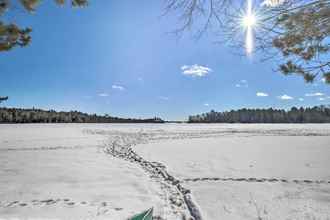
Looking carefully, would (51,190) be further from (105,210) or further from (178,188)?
(178,188)

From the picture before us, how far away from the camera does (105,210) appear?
13.2 ft

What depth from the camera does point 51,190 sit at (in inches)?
197

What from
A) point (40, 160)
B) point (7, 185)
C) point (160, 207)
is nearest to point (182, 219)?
point (160, 207)

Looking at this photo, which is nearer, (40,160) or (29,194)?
(29,194)

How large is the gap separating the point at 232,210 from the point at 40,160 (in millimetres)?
6274

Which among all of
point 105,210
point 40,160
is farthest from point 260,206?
point 40,160

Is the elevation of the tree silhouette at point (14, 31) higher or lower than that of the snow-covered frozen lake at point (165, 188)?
higher

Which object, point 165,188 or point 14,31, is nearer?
point 14,31

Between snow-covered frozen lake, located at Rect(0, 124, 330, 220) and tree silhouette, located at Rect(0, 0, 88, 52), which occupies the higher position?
tree silhouette, located at Rect(0, 0, 88, 52)

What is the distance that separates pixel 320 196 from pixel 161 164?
13.7 feet

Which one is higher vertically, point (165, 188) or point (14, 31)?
point (14, 31)

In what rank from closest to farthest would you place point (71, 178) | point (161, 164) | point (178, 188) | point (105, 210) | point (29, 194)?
point (105, 210), point (29, 194), point (178, 188), point (71, 178), point (161, 164)

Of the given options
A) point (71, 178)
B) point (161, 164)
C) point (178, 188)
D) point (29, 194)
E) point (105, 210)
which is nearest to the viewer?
point (105, 210)

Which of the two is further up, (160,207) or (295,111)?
(295,111)
